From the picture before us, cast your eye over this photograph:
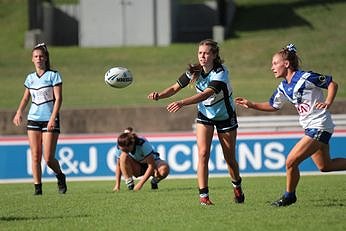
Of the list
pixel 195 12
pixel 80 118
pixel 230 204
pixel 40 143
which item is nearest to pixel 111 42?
pixel 195 12

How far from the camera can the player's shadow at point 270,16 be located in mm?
36844

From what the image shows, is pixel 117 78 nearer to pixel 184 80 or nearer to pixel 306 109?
pixel 184 80

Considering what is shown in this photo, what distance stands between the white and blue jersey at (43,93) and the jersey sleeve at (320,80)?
14.4ft

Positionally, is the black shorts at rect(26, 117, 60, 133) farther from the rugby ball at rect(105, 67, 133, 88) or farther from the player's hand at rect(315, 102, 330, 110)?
the player's hand at rect(315, 102, 330, 110)

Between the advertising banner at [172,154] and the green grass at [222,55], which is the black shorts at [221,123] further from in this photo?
the green grass at [222,55]

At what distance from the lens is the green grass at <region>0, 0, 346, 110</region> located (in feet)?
94.2

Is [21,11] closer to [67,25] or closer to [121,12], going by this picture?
[67,25]

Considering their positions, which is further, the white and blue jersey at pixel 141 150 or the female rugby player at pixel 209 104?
the white and blue jersey at pixel 141 150

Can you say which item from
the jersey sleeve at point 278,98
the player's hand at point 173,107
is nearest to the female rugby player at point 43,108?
the player's hand at point 173,107

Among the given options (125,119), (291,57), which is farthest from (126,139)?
(125,119)

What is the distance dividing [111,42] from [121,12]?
4.02 feet

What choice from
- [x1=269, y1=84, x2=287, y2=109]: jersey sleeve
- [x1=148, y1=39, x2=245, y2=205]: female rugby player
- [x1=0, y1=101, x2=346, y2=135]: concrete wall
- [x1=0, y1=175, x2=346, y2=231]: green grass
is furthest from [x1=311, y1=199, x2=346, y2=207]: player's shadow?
[x1=0, y1=101, x2=346, y2=135]: concrete wall

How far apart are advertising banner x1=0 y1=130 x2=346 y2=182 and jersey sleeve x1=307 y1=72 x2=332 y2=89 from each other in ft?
28.7

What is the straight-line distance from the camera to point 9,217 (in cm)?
1030
